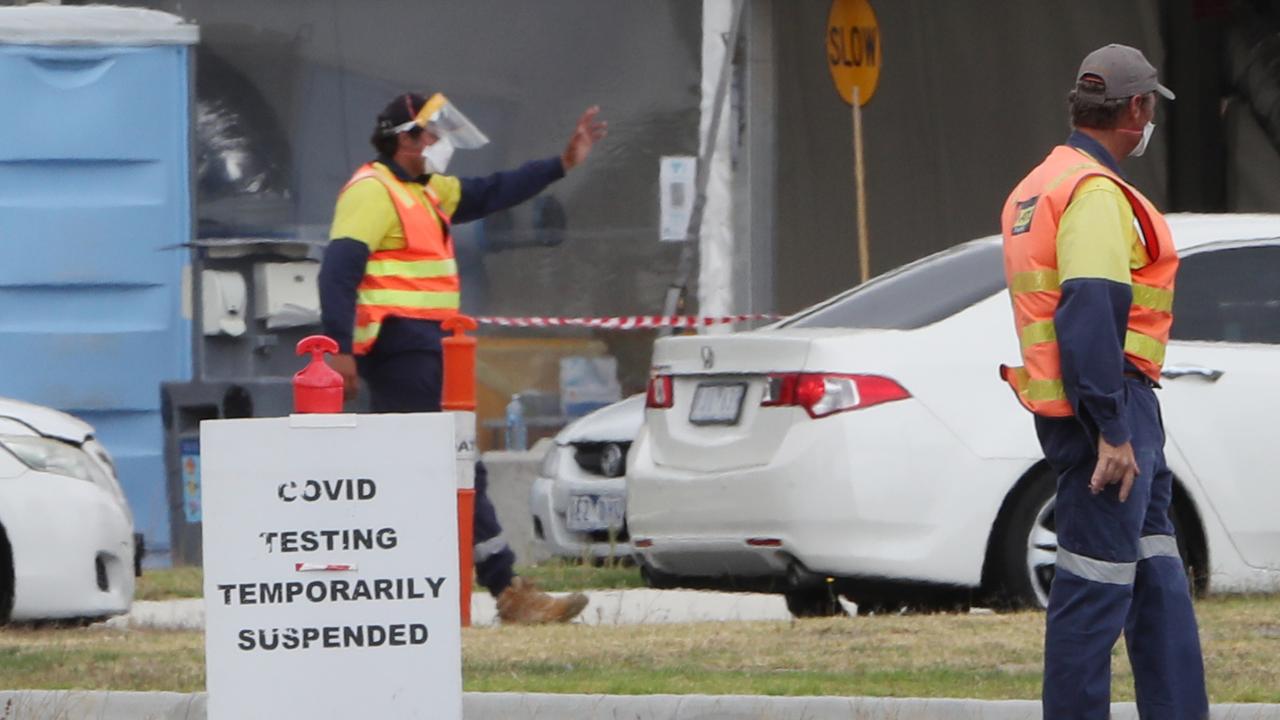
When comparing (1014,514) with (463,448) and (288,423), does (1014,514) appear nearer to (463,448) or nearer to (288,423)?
(463,448)

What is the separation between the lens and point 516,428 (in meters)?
14.6

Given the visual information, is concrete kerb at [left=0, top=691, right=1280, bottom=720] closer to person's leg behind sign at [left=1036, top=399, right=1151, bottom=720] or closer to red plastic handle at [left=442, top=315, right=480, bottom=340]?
person's leg behind sign at [left=1036, top=399, right=1151, bottom=720]

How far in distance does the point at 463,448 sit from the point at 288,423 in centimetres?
336

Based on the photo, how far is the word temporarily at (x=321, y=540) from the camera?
218 inches

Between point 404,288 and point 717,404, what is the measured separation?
115 cm

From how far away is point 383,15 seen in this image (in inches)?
592

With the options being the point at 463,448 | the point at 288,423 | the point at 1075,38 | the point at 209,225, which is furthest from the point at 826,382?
the point at 1075,38

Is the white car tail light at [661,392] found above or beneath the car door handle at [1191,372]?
beneath

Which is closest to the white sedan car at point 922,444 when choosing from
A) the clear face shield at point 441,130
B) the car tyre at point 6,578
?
the clear face shield at point 441,130

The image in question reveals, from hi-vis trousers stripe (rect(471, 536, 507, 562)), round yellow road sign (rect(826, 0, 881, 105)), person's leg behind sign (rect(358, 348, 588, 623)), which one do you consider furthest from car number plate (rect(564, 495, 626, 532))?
round yellow road sign (rect(826, 0, 881, 105))

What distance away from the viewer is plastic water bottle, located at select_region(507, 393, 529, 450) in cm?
1459

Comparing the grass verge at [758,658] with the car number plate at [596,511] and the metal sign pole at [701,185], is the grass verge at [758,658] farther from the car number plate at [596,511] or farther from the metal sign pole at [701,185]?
the metal sign pole at [701,185]

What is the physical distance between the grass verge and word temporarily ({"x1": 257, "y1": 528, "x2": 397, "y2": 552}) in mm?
1605

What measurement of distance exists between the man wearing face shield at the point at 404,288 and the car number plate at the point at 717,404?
756mm
